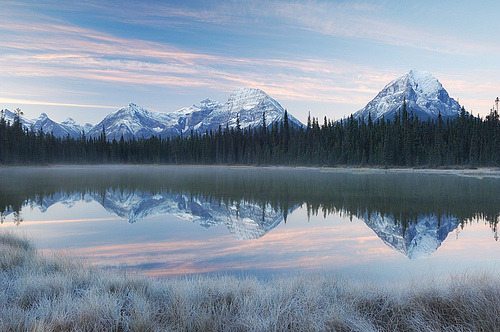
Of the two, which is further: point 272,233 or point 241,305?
point 272,233

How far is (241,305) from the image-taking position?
6.24 metres

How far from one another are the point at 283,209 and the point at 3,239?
14274 millimetres

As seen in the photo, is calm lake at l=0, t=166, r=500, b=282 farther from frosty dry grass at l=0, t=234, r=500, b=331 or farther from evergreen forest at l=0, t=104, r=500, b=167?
evergreen forest at l=0, t=104, r=500, b=167

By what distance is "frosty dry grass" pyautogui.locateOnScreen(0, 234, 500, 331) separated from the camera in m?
5.49

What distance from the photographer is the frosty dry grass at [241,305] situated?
18.0ft

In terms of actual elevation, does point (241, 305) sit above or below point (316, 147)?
below

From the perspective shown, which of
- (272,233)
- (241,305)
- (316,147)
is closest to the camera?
(241,305)

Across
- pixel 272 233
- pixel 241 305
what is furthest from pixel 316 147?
pixel 241 305

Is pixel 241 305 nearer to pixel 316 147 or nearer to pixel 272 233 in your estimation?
pixel 272 233

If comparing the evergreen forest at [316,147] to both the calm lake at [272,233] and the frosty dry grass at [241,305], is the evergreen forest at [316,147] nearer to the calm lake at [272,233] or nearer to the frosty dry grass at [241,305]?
the calm lake at [272,233]

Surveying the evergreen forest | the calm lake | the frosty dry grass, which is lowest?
the calm lake

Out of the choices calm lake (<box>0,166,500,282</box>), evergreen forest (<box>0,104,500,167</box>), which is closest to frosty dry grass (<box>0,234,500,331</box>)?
calm lake (<box>0,166,500,282</box>)

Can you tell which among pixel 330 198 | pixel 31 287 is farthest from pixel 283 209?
pixel 31 287

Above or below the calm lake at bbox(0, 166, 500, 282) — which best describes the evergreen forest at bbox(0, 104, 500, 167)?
above
